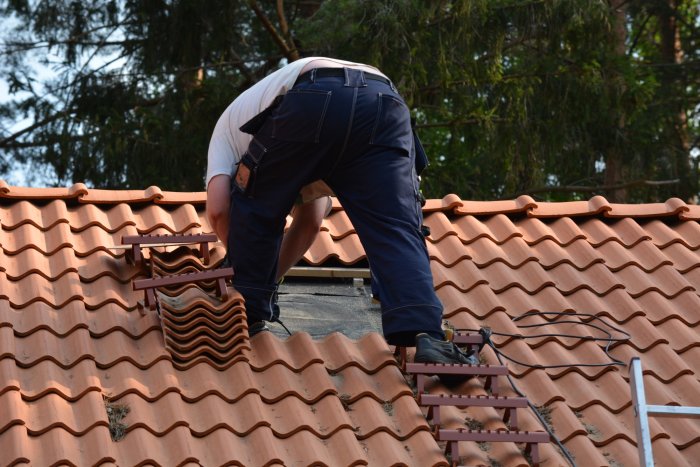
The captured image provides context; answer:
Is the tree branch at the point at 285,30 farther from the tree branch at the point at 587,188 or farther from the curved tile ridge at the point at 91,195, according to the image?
the curved tile ridge at the point at 91,195

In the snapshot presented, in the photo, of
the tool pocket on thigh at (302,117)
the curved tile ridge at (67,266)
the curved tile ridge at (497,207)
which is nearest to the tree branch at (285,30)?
the curved tile ridge at (497,207)

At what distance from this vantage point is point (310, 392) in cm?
443

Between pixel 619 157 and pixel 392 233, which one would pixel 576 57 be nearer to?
pixel 619 157

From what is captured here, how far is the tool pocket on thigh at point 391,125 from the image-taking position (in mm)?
4602

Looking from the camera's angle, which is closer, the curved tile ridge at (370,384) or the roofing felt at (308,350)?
the roofing felt at (308,350)

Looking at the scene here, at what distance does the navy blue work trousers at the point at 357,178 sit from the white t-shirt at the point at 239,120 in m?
0.13

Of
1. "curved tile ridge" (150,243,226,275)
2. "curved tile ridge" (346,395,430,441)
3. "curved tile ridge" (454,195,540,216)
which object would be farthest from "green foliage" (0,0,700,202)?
"curved tile ridge" (346,395,430,441)

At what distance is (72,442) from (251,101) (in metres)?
1.56

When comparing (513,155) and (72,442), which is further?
(513,155)

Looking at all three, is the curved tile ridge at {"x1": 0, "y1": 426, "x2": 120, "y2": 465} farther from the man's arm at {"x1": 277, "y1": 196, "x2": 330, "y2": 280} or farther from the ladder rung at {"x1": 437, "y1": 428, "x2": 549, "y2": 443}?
the man's arm at {"x1": 277, "y1": 196, "x2": 330, "y2": 280}

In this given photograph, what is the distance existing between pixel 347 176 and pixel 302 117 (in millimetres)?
305

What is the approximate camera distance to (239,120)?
482 cm

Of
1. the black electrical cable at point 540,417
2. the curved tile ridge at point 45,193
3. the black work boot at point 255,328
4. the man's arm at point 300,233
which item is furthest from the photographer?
Result: the curved tile ridge at point 45,193

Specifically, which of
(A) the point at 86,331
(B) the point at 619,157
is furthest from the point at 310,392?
(B) the point at 619,157
